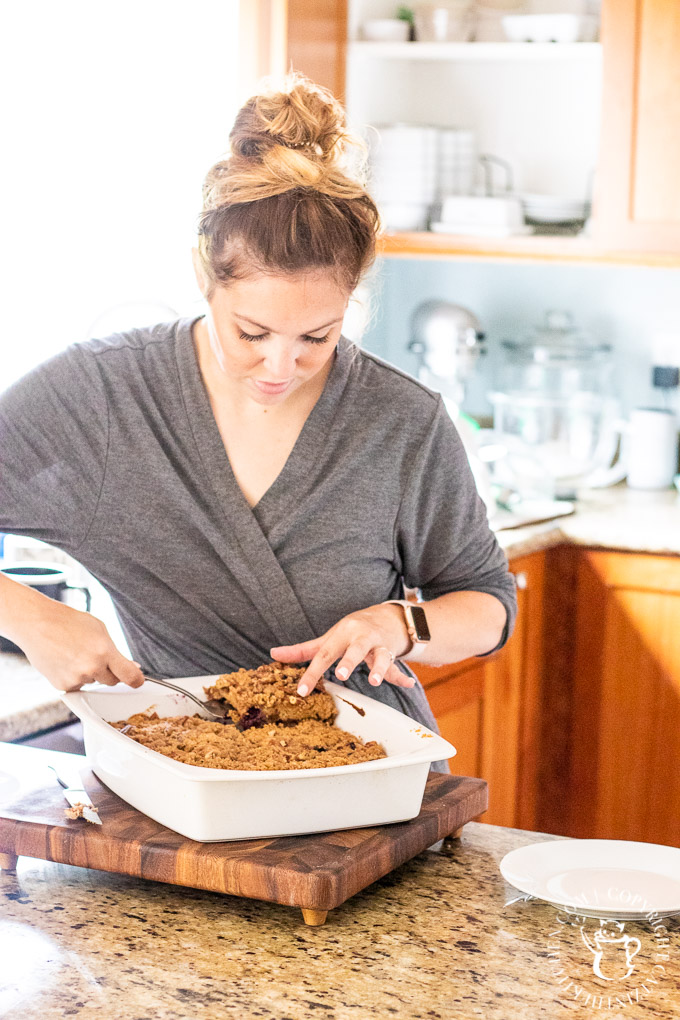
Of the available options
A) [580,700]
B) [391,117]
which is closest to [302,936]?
[580,700]

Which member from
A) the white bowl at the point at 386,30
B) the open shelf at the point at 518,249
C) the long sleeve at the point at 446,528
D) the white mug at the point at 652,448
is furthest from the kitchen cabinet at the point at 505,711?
the white bowl at the point at 386,30

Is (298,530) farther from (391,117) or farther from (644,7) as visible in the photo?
(391,117)

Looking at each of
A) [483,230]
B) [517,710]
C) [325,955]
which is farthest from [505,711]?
[325,955]

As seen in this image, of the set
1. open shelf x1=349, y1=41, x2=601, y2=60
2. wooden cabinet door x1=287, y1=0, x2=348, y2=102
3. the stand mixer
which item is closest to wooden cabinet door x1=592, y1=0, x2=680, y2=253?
open shelf x1=349, y1=41, x2=601, y2=60

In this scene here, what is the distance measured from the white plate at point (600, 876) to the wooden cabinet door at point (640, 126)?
1863 mm

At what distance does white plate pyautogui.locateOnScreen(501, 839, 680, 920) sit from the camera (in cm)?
102

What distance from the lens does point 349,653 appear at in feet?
3.94

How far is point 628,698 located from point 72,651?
5.36 ft

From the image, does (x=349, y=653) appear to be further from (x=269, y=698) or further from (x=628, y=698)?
(x=628, y=698)

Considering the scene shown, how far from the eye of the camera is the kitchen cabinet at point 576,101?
104 inches

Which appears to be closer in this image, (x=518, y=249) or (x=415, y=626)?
(x=415, y=626)

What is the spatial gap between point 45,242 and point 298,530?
113cm

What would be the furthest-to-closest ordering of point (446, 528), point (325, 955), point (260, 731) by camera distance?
1. point (446, 528)
2. point (260, 731)
3. point (325, 955)

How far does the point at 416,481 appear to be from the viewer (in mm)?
1419
